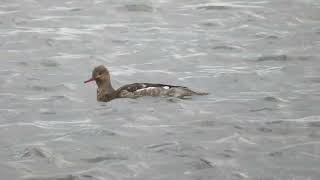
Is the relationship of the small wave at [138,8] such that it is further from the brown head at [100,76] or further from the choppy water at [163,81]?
the brown head at [100,76]

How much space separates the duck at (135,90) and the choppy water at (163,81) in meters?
0.14

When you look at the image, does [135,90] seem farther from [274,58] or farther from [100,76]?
[274,58]

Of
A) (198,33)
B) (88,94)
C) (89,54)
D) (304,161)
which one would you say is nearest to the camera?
(304,161)

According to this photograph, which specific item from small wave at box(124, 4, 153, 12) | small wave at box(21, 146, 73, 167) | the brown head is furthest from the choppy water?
the brown head

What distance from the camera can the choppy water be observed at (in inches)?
525

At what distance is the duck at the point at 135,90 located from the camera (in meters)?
17.0

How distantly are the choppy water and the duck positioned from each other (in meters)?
0.14

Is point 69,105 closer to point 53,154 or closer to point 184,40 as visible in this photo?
point 53,154

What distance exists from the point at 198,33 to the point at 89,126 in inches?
338

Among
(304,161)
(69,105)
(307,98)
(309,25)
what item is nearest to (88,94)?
(69,105)

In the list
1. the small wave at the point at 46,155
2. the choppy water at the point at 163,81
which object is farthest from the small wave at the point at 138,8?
the small wave at the point at 46,155

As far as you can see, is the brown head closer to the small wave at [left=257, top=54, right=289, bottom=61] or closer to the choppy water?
the choppy water

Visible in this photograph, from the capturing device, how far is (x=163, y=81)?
19.0 meters

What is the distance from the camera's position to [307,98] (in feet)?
55.5
